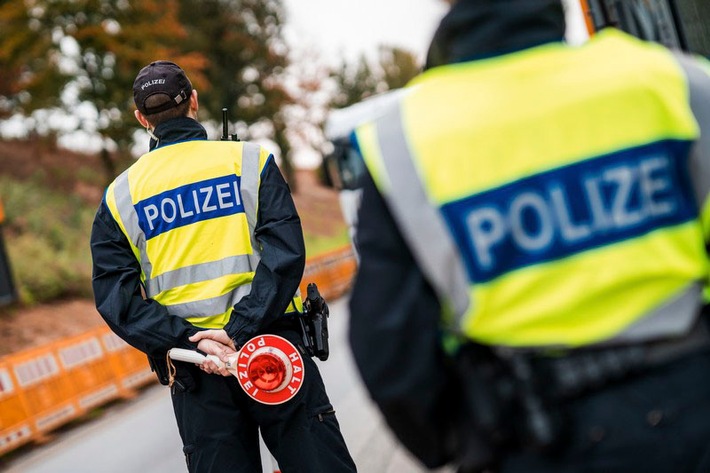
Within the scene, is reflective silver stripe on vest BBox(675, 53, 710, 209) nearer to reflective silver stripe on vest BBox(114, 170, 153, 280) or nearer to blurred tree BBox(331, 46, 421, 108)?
reflective silver stripe on vest BBox(114, 170, 153, 280)

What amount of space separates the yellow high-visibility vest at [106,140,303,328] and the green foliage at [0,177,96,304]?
16928 mm

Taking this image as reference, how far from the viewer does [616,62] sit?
6.31 feet

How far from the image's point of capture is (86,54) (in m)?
26.3

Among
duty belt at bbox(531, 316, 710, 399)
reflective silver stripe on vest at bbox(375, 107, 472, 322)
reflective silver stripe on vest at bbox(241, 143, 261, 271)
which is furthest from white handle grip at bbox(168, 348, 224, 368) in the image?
duty belt at bbox(531, 316, 710, 399)

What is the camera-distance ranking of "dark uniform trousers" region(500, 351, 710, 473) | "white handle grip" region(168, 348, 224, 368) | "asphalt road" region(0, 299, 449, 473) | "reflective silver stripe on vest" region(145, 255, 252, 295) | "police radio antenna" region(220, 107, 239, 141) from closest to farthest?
"dark uniform trousers" region(500, 351, 710, 473), "white handle grip" region(168, 348, 224, 368), "reflective silver stripe on vest" region(145, 255, 252, 295), "police radio antenna" region(220, 107, 239, 141), "asphalt road" region(0, 299, 449, 473)

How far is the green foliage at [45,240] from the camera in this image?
20109mm

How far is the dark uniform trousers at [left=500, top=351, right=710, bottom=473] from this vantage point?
1779 mm

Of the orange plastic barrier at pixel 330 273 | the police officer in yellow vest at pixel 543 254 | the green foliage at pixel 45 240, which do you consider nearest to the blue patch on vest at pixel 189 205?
the police officer in yellow vest at pixel 543 254

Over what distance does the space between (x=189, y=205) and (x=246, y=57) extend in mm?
41632

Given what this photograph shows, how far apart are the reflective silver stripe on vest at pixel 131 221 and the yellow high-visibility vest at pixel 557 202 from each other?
1877 millimetres

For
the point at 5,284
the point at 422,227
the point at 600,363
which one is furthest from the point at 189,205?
the point at 5,284

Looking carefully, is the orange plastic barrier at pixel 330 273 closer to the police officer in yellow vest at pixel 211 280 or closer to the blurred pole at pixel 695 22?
the blurred pole at pixel 695 22

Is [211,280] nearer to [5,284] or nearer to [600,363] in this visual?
[600,363]

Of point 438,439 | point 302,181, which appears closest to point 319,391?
point 438,439
